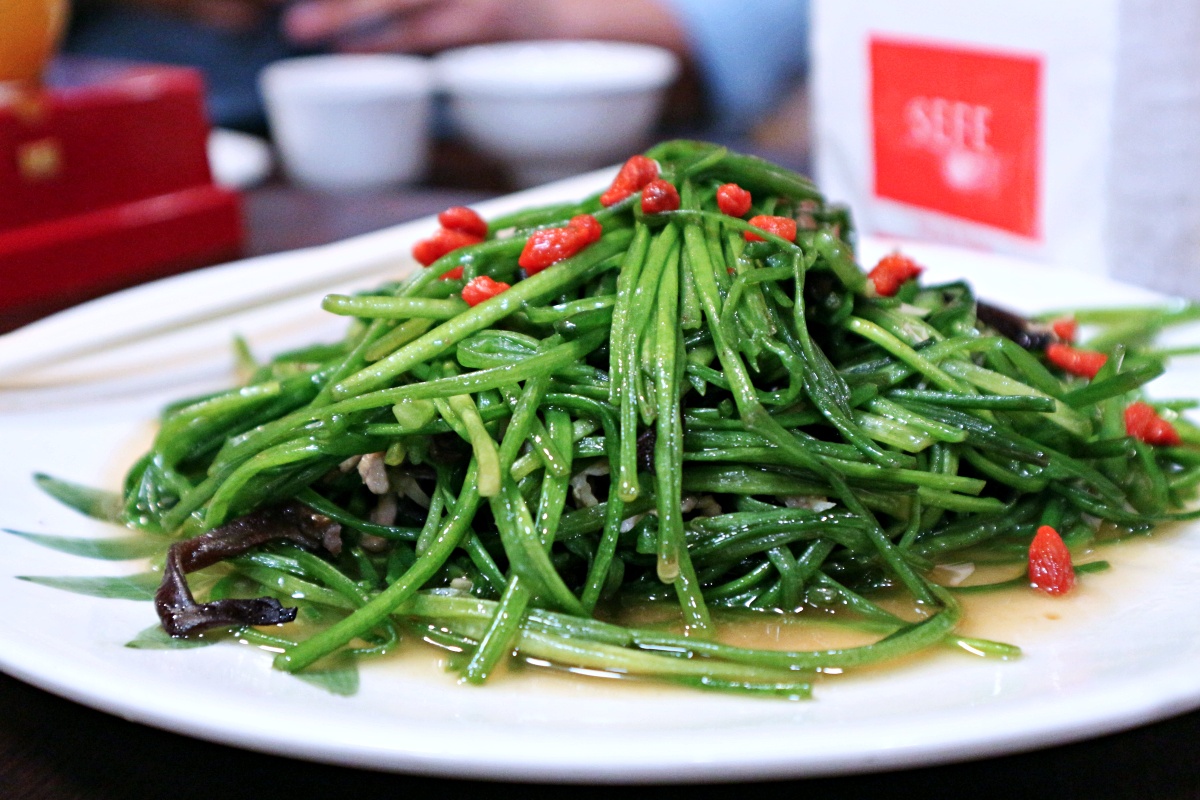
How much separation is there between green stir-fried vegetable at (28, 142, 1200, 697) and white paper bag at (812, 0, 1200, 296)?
1.59m

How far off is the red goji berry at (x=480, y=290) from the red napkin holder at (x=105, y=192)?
6.77 ft

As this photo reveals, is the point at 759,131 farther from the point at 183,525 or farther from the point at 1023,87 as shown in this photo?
the point at 183,525

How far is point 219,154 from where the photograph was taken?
458cm

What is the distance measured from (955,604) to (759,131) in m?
5.49

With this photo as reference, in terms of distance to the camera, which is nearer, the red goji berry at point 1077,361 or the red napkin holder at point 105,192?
the red goji berry at point 1077,361

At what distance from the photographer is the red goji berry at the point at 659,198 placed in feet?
5.68

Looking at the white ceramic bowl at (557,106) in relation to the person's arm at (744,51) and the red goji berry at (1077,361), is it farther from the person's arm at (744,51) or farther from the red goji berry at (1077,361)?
the red goji berry at (1077,361)

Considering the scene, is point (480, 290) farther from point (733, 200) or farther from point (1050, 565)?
point (1050, 565)

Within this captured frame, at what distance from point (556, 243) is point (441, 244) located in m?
0.26

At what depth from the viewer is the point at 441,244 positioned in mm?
1834

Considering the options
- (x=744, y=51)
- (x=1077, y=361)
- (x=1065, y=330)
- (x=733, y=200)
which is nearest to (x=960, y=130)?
(x=1065, y=330)

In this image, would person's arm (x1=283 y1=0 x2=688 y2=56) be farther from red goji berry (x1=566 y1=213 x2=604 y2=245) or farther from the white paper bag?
red goji berry (x1=566 y1=213 x2=604 y2=245)

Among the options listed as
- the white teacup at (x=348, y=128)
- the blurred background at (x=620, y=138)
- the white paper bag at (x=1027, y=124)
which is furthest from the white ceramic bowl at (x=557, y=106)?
the white paper bag at (x=1027, y=124)

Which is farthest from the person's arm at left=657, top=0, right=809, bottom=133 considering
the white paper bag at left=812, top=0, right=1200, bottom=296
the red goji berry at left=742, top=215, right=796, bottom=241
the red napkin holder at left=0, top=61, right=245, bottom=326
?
the red goji berry at left=742, top=215, right=796, bottom=241
